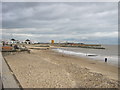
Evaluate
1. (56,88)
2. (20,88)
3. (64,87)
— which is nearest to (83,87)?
(64,87)

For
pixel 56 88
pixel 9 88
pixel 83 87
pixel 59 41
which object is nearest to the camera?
pixel 9 88

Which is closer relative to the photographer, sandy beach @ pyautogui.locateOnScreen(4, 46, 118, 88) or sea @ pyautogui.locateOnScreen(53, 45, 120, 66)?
sandy beach @ pyautogui.locateOnScreen(4, 46, 118, 88)

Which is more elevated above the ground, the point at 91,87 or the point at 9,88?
the point at 9,88

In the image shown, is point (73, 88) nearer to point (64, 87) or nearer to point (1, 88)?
point (64, 87)

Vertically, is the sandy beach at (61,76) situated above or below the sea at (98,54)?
above

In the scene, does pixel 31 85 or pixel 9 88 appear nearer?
pixel 9 88

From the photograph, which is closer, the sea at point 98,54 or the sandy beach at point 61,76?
the sandy beach at point 61,76

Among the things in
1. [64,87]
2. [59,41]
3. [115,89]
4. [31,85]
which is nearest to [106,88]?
[115,89]

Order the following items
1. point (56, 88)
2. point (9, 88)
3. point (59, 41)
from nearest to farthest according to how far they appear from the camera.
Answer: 1. point (9, 88)
2. point (56, 88)
3. point (59, 41)

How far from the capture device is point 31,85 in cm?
491

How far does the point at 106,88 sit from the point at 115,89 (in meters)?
0.37

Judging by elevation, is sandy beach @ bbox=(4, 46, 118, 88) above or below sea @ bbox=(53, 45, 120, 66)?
above

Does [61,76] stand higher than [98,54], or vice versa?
[61,76]

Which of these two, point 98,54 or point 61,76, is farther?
point 98,54
